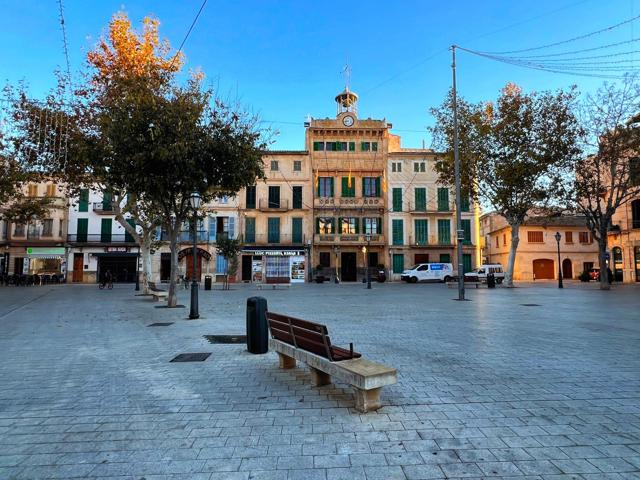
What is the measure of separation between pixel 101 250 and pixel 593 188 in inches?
1540

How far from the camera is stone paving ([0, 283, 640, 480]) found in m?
2.82

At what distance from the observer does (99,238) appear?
38.7 m

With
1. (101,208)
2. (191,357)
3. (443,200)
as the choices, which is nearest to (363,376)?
(191,357)

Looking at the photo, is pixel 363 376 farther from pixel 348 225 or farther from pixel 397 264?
pixel 397 264

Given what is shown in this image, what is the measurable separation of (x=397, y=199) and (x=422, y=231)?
3.86 metres

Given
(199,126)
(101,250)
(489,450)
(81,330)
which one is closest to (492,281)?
(199,126)

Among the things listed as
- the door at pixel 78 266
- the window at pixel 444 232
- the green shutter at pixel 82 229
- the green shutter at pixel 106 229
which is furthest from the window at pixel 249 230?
the window at pixel 444 232

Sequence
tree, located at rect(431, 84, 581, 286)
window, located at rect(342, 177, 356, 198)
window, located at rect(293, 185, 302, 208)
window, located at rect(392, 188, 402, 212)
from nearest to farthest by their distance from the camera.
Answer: tree, located at rect(431, 84, 581, 286) < window, located at rect(293, 185, 302, 208) < window, located at rect(342, 177, 356, 198) < window, located at rect(392, 188, 402, 212)

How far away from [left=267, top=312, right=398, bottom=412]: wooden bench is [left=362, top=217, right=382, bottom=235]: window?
34.0 meters

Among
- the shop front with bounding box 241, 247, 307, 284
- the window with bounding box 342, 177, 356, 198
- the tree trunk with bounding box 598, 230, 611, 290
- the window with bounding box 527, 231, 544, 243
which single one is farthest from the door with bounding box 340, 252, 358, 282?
the tree trunk with bounding box 598, 230, 611, 290

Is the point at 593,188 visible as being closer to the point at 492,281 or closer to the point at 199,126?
the point at 492,281

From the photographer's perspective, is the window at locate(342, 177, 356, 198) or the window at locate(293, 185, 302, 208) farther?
the window at locate(342, 177, 356, 198)

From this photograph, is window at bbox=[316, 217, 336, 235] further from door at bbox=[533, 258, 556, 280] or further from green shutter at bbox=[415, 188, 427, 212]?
door at bbox=[533, 258, 556, 280]

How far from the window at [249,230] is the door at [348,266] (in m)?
8.51
